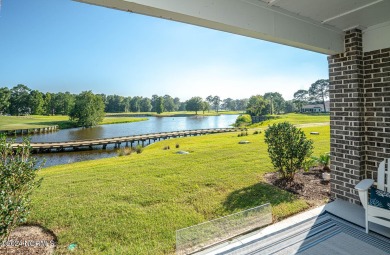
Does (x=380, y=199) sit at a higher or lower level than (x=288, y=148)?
lower

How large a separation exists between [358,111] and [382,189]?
44.1 inches

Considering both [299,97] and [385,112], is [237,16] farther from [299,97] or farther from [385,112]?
[299,97]

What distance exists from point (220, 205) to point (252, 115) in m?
40.2

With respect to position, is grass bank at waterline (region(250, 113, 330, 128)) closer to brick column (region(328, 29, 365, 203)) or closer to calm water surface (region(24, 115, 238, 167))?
calm water surface (region(24, 115, 238, 167))

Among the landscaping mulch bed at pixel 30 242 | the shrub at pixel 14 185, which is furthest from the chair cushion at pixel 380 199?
the shrub at pixel 14 185

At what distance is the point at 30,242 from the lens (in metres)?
2.61

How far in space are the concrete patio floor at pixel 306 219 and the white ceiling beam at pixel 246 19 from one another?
90.6 inches

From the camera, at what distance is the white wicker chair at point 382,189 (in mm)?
2304

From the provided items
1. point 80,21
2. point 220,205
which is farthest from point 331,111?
point 80,21

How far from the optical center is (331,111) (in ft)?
11.4

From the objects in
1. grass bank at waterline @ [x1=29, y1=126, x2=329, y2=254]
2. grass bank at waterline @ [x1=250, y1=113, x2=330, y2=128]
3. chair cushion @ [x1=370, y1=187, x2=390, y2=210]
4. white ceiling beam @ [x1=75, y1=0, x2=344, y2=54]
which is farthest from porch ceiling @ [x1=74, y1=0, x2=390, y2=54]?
grass bank at waterline @ [x1=250, y1=113, x2=330, y2=128]

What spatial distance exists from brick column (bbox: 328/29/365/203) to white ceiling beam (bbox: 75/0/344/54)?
12.3 inches

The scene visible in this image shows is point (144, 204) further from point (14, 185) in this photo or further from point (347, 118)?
point (347, 118)

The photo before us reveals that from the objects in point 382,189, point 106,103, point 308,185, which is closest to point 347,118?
point 382,189
